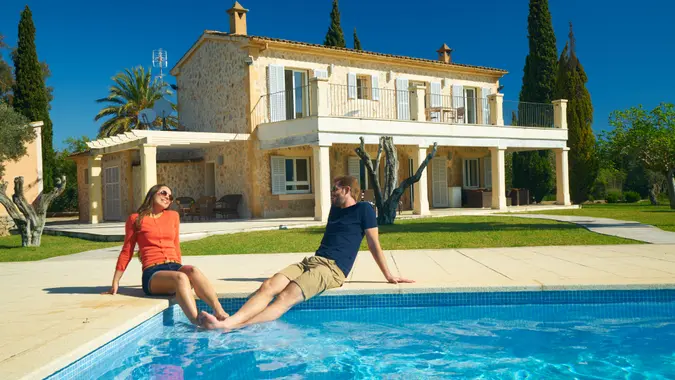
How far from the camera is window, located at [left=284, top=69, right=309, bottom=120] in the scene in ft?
60.5

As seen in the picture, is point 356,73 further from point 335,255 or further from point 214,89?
point 335,255

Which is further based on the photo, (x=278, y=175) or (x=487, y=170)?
(x=487, y=170)

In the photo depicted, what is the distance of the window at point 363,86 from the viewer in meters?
19.5

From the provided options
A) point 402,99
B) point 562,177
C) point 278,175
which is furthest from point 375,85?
point 562,177

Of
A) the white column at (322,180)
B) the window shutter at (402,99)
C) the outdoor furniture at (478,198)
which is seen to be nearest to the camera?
the white column at (322,180)

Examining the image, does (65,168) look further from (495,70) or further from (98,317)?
(98,317)

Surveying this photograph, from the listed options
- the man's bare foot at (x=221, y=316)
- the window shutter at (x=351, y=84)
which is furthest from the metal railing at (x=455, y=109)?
the man's bare foot at (x=221, y=316)

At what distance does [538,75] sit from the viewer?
25.8 meters

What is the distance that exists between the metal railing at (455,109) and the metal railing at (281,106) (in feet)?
14.2

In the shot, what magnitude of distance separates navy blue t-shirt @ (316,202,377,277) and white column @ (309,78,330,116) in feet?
34.2

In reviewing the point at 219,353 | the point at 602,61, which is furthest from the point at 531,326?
the point at 602,61

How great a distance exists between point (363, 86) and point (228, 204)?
6.22 metres

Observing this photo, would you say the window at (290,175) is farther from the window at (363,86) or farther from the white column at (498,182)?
the white column at (498,182)

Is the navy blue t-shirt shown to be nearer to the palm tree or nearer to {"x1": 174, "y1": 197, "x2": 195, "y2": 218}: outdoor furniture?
{"x1": 174, "y1": 197, "x2": 195, "y2": 218}: outdoor furniture
